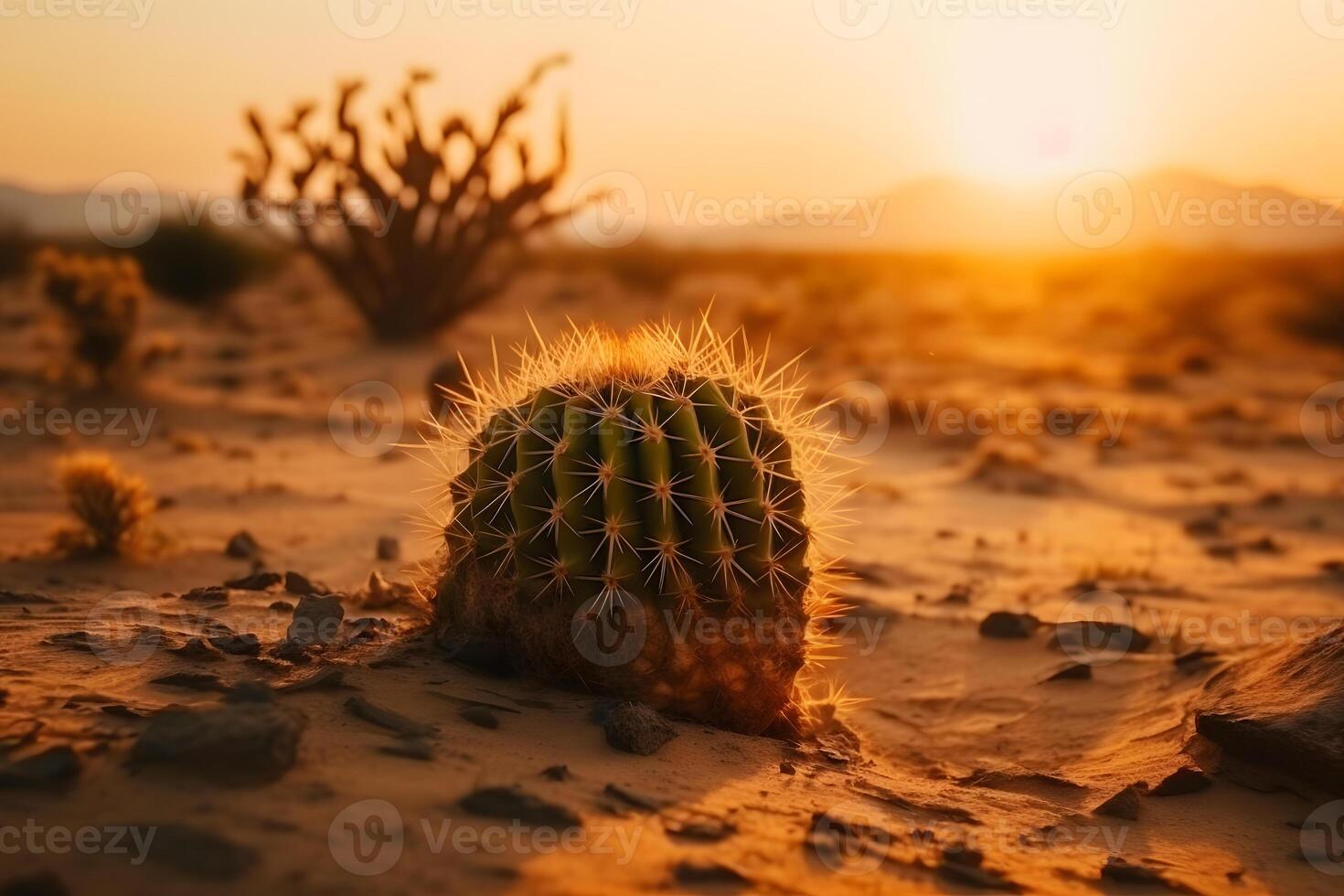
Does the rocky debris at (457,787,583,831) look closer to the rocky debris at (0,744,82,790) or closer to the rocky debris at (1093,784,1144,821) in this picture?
the rocky debris at (0,744,82,790)

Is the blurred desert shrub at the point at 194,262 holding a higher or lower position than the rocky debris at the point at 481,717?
higher

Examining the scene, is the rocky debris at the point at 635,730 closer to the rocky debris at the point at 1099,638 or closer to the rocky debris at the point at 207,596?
the rocky debris at the point at 207,596

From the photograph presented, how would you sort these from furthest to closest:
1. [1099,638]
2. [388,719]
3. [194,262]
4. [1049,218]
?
[1049,218], [194,262], [1099,638], [388,719]

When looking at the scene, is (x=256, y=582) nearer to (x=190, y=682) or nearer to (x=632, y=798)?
(x=190, y=682)

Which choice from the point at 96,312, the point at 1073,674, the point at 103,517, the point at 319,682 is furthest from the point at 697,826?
the point at 96,312

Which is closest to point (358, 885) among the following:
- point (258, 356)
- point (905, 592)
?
point (905, 592)

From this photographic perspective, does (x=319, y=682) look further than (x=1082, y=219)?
No

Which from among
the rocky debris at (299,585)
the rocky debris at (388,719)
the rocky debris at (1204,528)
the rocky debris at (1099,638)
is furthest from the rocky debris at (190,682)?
the rocky debris at (1204,528)

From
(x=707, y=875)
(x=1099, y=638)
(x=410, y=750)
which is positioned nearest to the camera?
(x=707, y=875)
